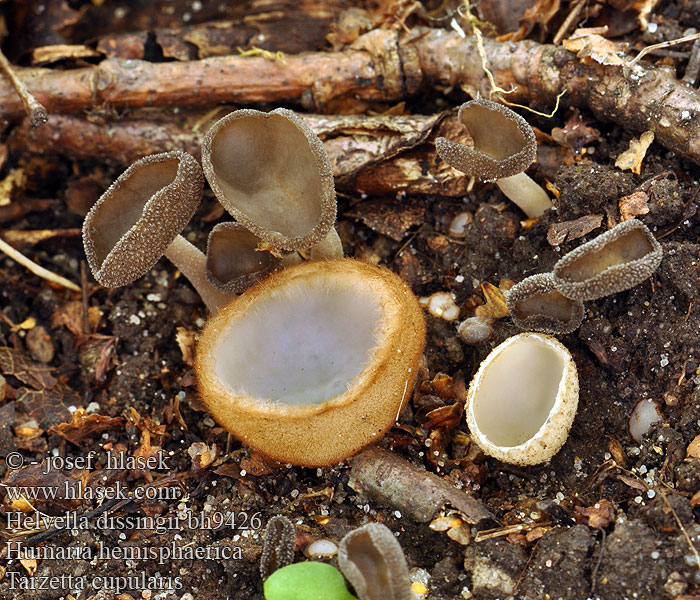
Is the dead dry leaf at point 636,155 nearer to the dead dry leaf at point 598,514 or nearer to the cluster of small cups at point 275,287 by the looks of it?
the cluster of small cups at point 275,287

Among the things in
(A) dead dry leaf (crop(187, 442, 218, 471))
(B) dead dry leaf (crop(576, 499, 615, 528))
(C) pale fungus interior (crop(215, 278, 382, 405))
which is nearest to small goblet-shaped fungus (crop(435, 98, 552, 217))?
(C) pale fungus interior (crop(215, 278, 382, 405))

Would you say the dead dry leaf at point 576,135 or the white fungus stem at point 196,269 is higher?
the dead dry leaf at point 576,135

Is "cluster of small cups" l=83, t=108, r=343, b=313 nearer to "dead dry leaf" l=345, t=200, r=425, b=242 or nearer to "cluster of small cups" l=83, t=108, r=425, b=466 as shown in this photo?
"cluster of small cups" l=83, t=108, r=425, b=466

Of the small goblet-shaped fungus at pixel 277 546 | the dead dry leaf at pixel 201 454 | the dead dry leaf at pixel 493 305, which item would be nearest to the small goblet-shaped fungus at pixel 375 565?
the small goblet-shaped fungus at pixel 277 546

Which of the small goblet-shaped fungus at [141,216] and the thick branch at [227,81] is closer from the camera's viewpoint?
the small goblet-shaped fungus at [141,216]

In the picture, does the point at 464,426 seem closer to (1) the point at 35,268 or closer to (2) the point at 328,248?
(2) the point at 328,248

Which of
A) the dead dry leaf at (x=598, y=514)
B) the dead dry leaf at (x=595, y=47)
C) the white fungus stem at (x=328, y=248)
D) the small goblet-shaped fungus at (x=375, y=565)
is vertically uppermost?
the dead dry leaf at (x=595, y=47)

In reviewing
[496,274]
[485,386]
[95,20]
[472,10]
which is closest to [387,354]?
[485,386]
